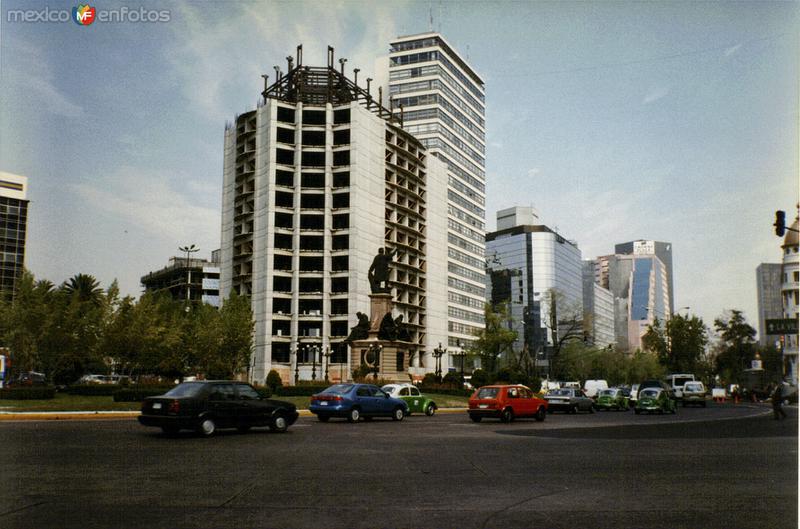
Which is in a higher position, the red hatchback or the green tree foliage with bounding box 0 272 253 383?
the green tree foliage with bounding box 0 272 253 383

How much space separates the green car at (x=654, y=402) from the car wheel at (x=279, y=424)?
25815mm

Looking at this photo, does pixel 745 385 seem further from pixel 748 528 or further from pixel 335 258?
pixel 748 528

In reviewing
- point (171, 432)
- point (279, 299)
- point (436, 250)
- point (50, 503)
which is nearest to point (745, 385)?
point (436, 250)

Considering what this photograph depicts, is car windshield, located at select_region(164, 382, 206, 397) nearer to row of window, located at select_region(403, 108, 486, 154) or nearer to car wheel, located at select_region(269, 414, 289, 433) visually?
car wheel, located at select_region(269, 414, 289, 433)

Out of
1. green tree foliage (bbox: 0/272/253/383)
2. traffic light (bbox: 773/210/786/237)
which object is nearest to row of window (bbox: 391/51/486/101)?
green tree foliage (bbox: 0/272/253/383)

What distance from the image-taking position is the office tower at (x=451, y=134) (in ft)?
384

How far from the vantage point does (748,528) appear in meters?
7.07

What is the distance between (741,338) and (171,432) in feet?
304

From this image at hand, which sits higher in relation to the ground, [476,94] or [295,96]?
[476,94]

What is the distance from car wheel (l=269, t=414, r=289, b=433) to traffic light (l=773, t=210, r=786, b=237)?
13.9m

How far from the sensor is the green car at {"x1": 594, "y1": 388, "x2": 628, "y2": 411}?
47750mm

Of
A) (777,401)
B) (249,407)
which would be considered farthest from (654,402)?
(249,407)

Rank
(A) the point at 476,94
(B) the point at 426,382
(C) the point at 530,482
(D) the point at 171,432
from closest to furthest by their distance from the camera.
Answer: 1. (C) the point at 530,482
2. (D) the point at 171,432
3. (B) the point at 426,382
4. (A) the point at 476,94

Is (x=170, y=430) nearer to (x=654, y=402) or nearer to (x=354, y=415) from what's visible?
(x=354, y=415)
